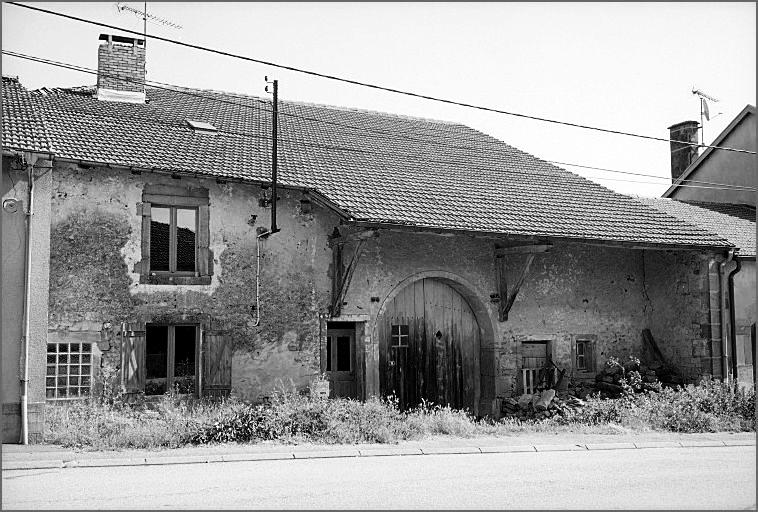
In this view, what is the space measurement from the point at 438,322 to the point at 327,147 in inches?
183

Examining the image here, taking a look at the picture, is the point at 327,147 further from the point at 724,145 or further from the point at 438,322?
the point at 724,145

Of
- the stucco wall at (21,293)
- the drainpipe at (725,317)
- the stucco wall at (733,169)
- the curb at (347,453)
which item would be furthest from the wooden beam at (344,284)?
the stucco wall at (733,169)

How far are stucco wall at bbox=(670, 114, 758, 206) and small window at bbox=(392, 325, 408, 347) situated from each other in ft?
46.3

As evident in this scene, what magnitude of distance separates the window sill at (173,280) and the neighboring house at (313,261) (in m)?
0.03

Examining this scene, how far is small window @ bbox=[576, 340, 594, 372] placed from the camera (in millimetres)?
17641

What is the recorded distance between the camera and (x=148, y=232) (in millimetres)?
13422

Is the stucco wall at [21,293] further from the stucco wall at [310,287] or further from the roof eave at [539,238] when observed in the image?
the roof eave at [539,238]

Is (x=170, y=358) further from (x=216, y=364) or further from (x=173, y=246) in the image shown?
(x=173, y=246)

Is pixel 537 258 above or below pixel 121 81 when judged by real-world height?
below

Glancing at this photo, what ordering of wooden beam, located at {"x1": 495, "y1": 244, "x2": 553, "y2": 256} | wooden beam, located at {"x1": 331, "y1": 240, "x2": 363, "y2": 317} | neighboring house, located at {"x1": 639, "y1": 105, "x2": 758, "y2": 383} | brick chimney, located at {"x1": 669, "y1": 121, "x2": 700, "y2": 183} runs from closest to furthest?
wooden beam, located at {"x1": 331, "y1": 240, "x2": 363, "y2": 317}, wooden beam, located at {"x1": 495, "y1": 244, "x2": 553, "y2": 256}, neighboring house, located at {"x1": 639, "y1": 105, "x2": 758, "y2": 383}, brick chimney, located at {"x1": 669, "y1": 121, "x2": 700, "y2": 183}

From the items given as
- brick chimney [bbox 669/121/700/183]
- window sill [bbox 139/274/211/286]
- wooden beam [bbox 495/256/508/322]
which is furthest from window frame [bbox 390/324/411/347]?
brick chimney [bbox 669/121/700/183]

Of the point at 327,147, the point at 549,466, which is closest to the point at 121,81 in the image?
the point at 327,147

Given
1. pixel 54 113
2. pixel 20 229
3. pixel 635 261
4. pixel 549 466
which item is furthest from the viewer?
pixel 635 261

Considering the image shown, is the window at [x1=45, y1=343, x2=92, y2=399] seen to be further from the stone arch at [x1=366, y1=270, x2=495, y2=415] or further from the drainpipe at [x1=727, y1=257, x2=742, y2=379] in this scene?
the drainpipe at [x1=727, y1=257, x2=742, y2=379]
